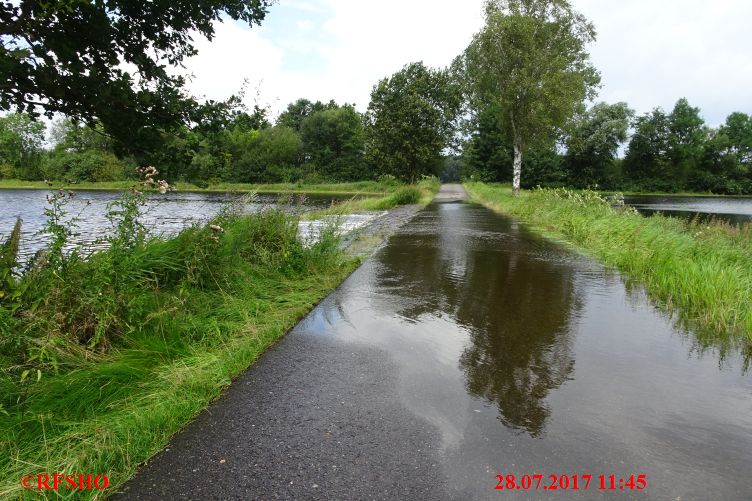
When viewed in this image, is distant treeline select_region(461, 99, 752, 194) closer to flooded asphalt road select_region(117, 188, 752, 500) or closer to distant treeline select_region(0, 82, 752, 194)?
distant treeline select_region(0, 82, 752, 194)

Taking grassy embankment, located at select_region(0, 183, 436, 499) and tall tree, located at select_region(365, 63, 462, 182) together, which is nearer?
grassy embankment, located at select_region(0, 183, 436, 499)

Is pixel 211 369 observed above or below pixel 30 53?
below

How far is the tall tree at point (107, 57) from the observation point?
11.6 ft

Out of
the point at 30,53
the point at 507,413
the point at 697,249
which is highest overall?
the point at 30,53

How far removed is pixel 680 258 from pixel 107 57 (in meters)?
9.43

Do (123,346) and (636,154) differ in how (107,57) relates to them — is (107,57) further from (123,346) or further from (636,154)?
(636,154)

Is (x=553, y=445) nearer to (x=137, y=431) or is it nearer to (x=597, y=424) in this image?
(x=597, y=424)

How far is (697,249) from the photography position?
8.77 meters

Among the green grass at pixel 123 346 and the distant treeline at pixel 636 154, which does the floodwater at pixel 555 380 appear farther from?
the distant treeline at pixel 636 154

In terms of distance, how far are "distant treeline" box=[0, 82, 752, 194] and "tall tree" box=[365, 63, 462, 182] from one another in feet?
0.27

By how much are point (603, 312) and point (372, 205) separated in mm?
20534

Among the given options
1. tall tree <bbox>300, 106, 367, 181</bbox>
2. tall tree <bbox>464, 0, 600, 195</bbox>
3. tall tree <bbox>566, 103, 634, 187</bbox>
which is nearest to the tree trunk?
tall tree <bbox>464, 0, 600, 195</bbox>

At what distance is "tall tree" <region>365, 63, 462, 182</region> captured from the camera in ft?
105

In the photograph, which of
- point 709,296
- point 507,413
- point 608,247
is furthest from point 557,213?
point 507,413
